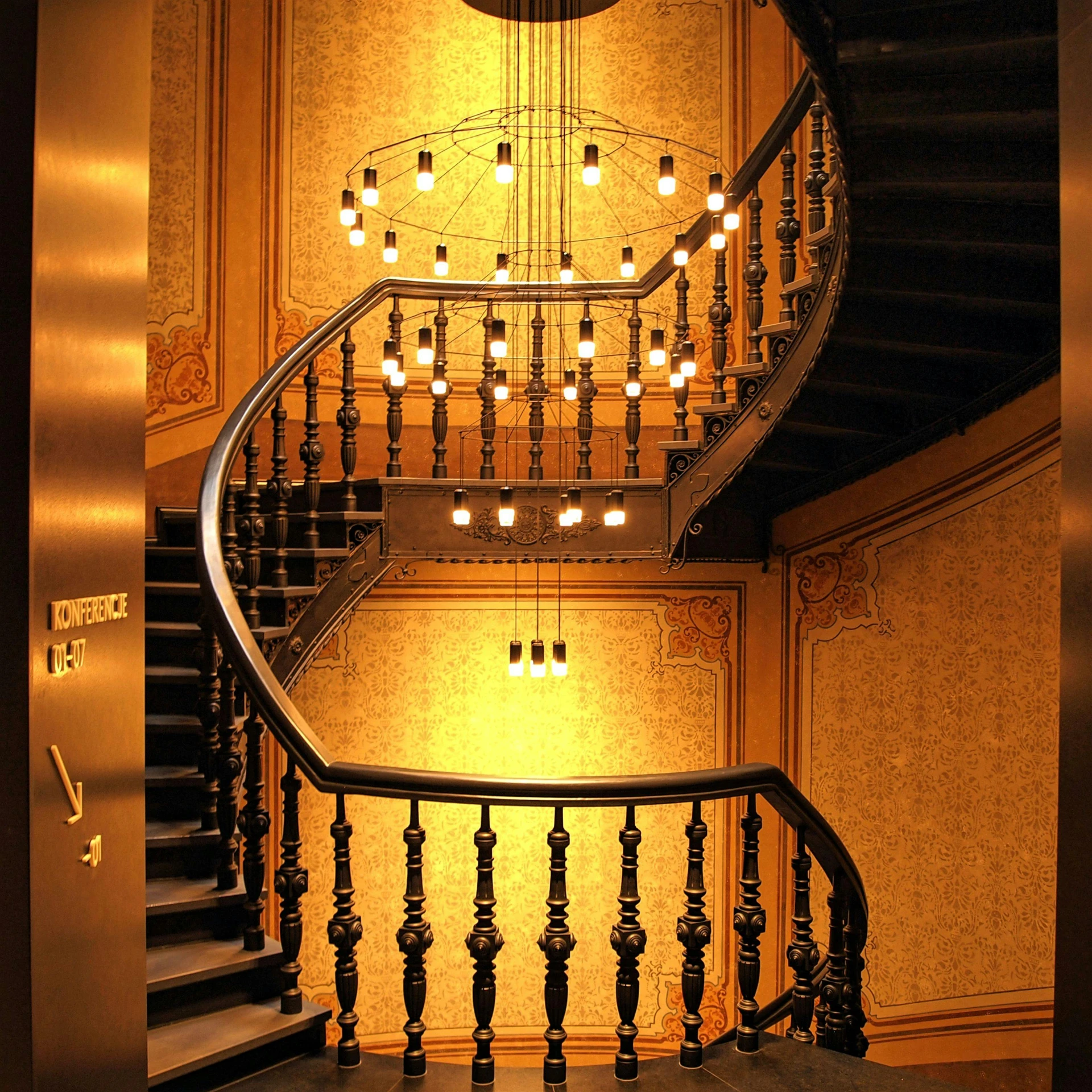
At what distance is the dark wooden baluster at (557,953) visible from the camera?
7.01ft

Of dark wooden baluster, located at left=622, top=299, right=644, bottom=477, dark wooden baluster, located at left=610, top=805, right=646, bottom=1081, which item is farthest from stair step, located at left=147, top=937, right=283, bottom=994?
dark wooden baluster, located at left=622, top=299, right=644, bottom=477

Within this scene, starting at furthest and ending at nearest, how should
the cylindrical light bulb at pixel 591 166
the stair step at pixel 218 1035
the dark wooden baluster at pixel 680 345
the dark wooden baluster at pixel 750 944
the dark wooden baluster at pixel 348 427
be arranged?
the dark wooden baluster at pixel 348 427
the dark wooden baluster at pixel 680 345
the cylindrical light bulb at pixel 591 166
the dark wooden baluster at pixel 750 944
the stair step at pixel 218 1035

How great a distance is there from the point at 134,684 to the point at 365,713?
3.98 m

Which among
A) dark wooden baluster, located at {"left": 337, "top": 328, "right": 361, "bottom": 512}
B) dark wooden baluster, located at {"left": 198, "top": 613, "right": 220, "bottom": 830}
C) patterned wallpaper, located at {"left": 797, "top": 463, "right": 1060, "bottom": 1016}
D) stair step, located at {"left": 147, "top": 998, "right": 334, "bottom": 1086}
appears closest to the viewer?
stair step, located at {"left": 147, "top": 998, "right": 334, "bottom": 1086}

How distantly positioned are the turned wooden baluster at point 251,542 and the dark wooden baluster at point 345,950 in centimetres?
129

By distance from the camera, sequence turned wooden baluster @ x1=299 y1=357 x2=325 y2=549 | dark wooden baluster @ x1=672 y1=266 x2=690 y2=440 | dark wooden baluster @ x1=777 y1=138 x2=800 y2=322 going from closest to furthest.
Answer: dark wooden baluster @ x1=777 y1=138 x2=800 y2=322 < turned wooden baluster @ x1=299 y1=357 x2=325 y2=549 < dark wooden baluster @ x1=672 y1=266 x2=690 y2=440

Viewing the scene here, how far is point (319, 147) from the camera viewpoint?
5.73 m

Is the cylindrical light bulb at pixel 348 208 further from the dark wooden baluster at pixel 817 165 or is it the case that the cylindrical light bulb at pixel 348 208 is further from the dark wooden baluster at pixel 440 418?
the dark wooden baluster at pixel 817 165

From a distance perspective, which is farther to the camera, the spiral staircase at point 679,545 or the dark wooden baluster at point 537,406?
the dark wooden baluster at point 537,406

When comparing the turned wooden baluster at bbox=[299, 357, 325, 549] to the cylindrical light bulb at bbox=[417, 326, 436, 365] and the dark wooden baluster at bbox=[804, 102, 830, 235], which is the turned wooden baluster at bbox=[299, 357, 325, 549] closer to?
the cylindrical light bulb at bbox=[417, 326, 436, 365]

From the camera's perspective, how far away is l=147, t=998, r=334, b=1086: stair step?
82.9 inches

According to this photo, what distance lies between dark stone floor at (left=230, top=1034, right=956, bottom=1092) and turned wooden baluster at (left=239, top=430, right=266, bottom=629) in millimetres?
1501

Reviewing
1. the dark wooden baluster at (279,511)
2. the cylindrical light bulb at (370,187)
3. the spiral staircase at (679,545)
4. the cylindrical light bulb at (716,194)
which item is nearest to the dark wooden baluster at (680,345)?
the spiral staircase at (679,545)

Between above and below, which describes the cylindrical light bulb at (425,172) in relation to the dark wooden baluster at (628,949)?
above
